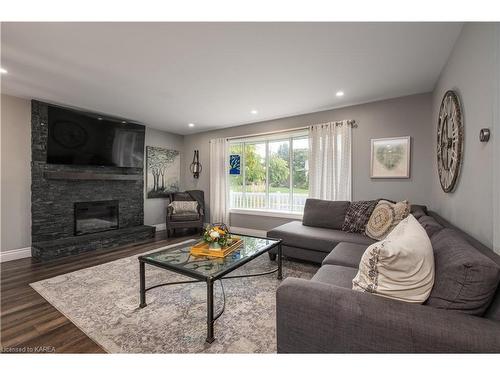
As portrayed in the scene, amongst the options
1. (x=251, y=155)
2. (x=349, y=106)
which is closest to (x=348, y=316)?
(x=349, y=106)

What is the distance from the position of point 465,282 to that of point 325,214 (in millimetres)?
2291

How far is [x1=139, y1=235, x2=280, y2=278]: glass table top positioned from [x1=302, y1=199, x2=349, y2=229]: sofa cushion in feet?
3.87

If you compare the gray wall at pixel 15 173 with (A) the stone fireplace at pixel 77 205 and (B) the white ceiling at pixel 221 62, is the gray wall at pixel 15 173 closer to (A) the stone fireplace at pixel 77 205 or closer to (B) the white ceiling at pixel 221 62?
(A) the stone fireplace at pixel 77 205

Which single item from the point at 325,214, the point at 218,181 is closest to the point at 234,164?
the point at 218,181

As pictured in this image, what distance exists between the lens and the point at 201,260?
1.92m

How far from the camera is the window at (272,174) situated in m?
4.18

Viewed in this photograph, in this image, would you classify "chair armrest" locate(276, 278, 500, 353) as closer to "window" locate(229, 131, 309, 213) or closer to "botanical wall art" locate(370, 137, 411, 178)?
"botanical wall art" locate(370, 137, 411, 178)

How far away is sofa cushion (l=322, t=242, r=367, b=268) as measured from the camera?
1.86 meters

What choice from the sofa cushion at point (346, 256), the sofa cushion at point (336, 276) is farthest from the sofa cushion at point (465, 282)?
the sofa cushion at point (346, 256)

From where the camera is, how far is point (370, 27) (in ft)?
5.62

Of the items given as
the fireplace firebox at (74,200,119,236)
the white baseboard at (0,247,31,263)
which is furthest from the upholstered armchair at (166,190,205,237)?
the white baseboard at (0,247,31,263)

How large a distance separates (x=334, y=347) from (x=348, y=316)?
17cm

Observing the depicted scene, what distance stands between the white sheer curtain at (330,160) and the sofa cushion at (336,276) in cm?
206

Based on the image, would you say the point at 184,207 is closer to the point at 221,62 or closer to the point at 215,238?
the point at 215,238
